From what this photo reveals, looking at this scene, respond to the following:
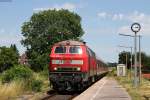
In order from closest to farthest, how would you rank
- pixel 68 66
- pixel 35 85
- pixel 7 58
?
pixel 68 66 → pixel 35 85 → pixel 7 58

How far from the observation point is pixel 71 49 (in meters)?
32.6

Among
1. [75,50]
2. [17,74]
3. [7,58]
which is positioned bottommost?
[17,74]

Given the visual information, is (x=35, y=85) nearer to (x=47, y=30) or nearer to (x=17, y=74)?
(x=17, y=74)

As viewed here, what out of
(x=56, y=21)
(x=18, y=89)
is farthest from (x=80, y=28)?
(x=18, y=89)

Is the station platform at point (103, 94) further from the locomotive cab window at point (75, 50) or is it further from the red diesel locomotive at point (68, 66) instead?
the locomotive cab window at point (75, 50)

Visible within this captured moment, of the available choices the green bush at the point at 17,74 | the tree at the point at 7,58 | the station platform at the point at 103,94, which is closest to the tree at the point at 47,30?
the tree at the point at 7,58

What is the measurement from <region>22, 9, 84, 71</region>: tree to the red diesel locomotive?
61.9 meters

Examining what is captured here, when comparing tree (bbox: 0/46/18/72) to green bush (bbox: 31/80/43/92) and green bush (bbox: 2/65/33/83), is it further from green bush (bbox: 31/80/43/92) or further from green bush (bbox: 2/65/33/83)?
green bush (bbox: 31/80/43/92)

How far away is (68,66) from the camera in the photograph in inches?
1238

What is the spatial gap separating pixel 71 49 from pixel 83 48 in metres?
0.79

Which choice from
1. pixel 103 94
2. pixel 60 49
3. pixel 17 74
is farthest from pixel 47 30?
pixel 103 94

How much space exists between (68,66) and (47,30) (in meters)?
66.6

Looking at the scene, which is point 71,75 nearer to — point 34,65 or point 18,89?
point 18,89

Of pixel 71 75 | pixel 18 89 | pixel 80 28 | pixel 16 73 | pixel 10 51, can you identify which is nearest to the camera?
pixel 18 89
